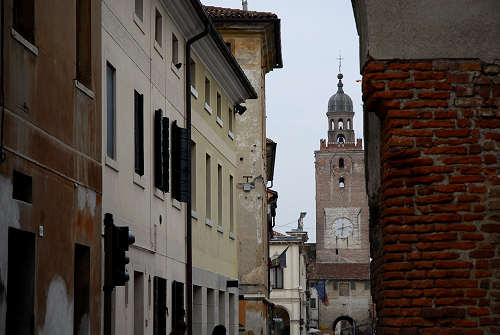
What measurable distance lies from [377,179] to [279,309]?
68.9 metres

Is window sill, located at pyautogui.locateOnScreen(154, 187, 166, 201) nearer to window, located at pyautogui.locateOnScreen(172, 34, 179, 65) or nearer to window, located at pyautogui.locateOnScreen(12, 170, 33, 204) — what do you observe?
window, located at pyautogui.locateOnScreen(172, 34, 179, 65)

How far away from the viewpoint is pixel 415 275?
9961mm

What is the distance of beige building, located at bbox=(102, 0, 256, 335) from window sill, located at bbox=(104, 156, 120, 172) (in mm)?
15

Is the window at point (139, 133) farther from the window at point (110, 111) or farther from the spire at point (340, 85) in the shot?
the spire at point (340, 85)

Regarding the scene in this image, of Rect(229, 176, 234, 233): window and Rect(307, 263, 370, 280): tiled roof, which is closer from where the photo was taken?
Rect(229, 176, 234, 233): window

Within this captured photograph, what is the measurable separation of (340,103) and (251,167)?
10825cm

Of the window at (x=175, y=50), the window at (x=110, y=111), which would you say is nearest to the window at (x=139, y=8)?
the window at (x=110, y=111)

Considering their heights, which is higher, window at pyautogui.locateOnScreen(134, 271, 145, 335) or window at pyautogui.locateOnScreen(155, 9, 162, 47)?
window at pyautogui.locateOnScreen(155, 9, 162, 47)

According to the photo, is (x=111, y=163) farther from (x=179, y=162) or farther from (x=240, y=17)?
(x=240, y=17)

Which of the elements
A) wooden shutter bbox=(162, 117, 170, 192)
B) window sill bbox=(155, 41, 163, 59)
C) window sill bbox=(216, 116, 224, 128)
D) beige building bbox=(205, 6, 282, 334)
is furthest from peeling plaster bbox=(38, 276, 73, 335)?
beige building bbox=(205, 6, 282, 334)

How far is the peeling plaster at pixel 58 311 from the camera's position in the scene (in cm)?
1307

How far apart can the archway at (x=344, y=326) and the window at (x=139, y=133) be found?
94.5 metres

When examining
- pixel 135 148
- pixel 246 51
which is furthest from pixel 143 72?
pixel 246 51

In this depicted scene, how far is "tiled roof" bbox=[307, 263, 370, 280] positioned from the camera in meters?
116
